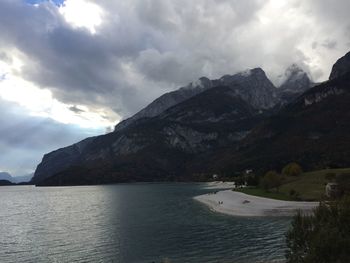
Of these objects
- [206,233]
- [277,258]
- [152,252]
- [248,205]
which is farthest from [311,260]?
[248,205]

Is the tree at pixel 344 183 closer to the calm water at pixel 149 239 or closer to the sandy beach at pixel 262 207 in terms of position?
the sandy beach at pixel 262 207

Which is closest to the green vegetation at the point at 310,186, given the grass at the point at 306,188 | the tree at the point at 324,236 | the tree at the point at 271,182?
the grass at the point at 306,188

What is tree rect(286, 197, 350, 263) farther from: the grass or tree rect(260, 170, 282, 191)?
tree rect(260, 170, 282, 191)

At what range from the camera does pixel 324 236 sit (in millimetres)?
31969

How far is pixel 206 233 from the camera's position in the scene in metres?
87.8

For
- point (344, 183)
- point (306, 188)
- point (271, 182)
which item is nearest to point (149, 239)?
point (344, 183)

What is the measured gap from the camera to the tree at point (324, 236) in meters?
31.4

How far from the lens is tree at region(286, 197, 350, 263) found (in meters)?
31.4

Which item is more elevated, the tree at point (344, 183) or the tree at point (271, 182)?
the tree at point (271, 182)

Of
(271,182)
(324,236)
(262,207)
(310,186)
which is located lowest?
(324,236)

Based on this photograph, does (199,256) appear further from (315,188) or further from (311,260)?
Answer: (315,188)

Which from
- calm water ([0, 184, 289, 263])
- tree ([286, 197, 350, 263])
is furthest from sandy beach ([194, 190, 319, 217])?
tree ([286, 197, 350, 263])

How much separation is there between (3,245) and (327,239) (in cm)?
7370

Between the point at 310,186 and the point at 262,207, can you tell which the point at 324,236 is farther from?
the point at 310,186
